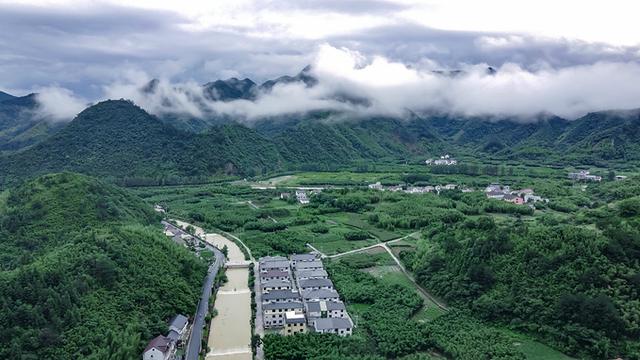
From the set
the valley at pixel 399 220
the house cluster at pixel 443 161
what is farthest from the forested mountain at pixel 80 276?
the house cluster at pixel 443 161

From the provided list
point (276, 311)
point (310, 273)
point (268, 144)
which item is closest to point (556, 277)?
point (310, 273)

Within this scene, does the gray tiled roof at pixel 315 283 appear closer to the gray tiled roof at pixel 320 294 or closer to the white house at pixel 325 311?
the gray tiled roof at pixel 320 294

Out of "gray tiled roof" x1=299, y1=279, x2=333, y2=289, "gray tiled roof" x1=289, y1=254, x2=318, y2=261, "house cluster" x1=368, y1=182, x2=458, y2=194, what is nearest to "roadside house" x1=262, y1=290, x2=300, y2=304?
"gray tiled roof" x1=299, y1=279, x2=333, y2=289

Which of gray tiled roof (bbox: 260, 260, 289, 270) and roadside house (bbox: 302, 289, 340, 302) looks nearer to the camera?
roadside house (bbox: 302, 289, 340, 302)

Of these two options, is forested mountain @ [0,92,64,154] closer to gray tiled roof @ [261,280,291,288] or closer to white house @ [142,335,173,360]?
gray tiled roof @ [261,280,291,288]

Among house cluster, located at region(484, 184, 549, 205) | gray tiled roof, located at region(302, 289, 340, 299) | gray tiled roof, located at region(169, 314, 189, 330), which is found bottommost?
house cluster, located at region(484, 184, 549, 205)

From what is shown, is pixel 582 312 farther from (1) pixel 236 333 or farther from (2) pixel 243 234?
(2) pixel 243 234

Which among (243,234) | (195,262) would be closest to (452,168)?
(243,234)
